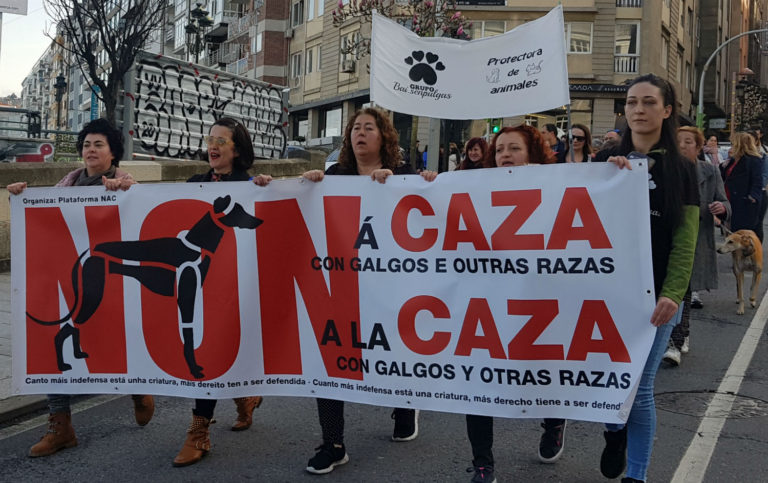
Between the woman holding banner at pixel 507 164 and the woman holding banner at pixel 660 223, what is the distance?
586 millimetres

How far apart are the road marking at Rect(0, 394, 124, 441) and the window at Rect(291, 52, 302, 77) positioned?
4434 centimetres

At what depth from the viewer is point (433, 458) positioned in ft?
15.4

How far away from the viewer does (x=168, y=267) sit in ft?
15.5

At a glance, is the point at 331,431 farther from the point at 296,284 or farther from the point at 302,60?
the point at 302,60

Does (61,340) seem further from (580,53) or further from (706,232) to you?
(580,53)

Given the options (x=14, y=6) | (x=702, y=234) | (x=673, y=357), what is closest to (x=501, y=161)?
(x=673, y=357)

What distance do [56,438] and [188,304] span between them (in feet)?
3.43

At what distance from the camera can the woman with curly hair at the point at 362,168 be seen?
443cm

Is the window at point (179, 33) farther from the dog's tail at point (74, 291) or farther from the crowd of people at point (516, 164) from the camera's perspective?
the dog's tail at point (74, 291)

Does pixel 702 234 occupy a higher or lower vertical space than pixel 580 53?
lower

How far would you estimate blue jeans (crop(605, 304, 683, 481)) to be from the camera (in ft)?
12.6

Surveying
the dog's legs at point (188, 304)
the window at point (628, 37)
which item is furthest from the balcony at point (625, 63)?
the dog's legs at point (188, 304)

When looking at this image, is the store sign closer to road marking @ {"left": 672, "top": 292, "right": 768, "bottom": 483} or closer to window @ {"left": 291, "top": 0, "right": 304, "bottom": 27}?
road marking @ {"left": 672, "top": 292, "right": 768, "bottom": 483}

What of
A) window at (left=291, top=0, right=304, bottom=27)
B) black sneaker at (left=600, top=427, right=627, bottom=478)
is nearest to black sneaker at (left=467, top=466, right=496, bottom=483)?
black sneaker at (left=600, top=427, right=627, bottom=478)
